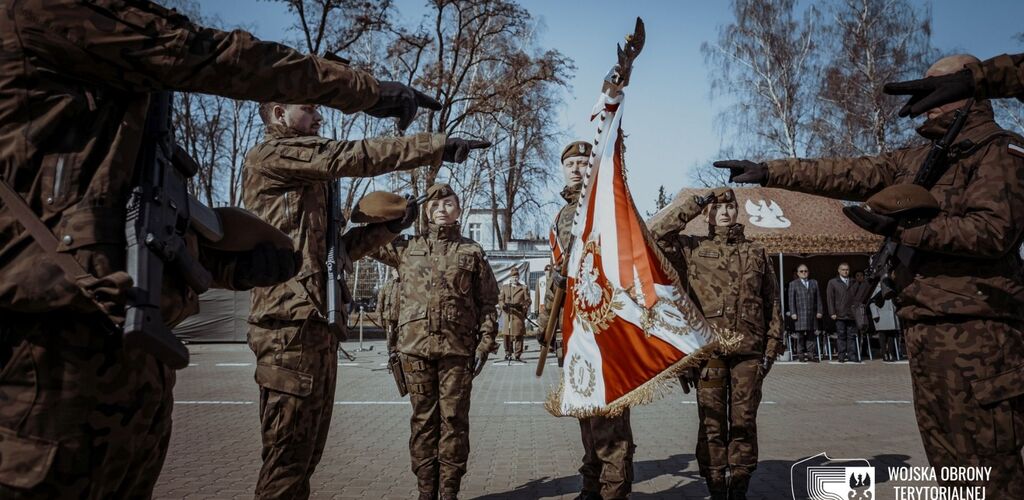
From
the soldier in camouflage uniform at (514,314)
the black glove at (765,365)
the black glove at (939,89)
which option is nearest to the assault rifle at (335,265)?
the black glove at (939,89)

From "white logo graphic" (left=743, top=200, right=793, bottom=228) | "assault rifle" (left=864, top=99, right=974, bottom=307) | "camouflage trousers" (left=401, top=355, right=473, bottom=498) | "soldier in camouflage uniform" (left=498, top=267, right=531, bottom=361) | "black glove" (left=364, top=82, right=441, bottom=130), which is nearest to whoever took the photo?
"black glove" (left=364, top=82, right=441, bottom=130)

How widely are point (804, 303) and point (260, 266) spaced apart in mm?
15363

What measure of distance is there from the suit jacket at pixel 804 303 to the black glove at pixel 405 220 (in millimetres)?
13688

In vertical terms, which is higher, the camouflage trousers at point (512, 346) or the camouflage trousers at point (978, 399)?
the camouflage trousers at point (978, 399)

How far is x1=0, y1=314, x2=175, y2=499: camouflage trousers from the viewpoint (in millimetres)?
1650

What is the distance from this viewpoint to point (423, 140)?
2688 mm

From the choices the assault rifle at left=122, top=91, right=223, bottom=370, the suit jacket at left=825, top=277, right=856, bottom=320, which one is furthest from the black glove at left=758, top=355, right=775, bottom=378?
the suit jacket at left=825, top=277, right=856, bottom=320

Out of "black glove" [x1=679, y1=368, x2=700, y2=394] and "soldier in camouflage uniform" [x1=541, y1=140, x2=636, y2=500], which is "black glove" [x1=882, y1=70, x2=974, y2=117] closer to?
"soldier in camouflage uniform" [x1=541, y1=140, x2=636, y2=500]

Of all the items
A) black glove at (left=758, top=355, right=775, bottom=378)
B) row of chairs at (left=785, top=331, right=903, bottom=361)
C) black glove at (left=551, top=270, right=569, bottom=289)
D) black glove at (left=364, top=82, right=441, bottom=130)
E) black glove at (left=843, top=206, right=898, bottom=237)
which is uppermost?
black glove at (left=364, top=82, right=441, bottom=130)

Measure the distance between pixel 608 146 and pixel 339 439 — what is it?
463 centimetres

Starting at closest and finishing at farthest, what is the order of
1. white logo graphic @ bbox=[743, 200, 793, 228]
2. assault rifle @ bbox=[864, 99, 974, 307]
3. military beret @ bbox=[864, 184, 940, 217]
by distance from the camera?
military beret @ bbox=[864, 184, 940, 217]
assault rifle @ bbox=[864, 99, 974, 307]
white logo graphic @ bbox=[743, 200, 793, 228]

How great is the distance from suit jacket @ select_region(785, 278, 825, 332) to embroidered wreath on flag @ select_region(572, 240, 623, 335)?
12.8 meters

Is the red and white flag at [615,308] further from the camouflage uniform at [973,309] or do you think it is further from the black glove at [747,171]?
the camouflage uniform at [973,309]

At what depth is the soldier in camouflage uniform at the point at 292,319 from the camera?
338 cm
